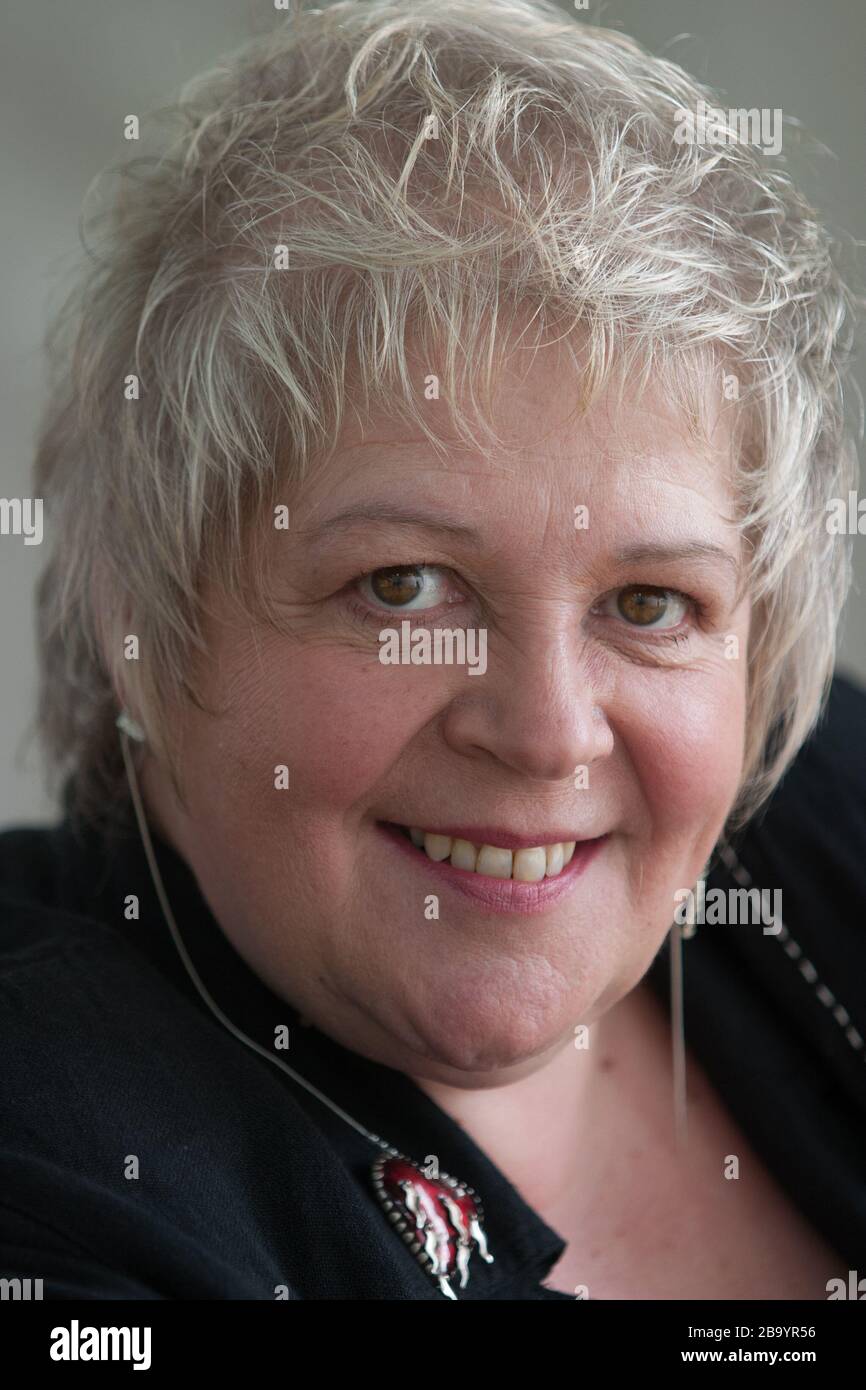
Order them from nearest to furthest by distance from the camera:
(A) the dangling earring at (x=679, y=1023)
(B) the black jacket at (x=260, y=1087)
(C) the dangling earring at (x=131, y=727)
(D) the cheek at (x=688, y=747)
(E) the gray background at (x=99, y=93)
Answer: (B) the black jacket at (x=260, y=1087) → (D) the cheek at (x=688, y=747) → (C) the dangling earring at (x=131, y=727) → (A) the dangling earring at (x=679, y=1023) → (E) the gray background at (x=99, y=93)

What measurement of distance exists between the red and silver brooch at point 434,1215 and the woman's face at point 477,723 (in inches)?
4.2

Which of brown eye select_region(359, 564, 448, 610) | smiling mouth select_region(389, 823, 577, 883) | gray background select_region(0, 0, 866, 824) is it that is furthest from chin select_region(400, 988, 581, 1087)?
gray background select_region(0, 0, 866, 824)

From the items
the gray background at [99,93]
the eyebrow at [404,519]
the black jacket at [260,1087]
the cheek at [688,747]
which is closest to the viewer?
the black jacket at [260,1087]

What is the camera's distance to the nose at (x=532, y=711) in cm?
115

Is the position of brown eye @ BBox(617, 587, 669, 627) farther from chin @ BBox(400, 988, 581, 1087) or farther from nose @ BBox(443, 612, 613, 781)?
chin @ BBox(400, 988, 581, 1087)

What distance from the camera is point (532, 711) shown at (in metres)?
1.15

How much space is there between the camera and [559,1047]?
4.54ft

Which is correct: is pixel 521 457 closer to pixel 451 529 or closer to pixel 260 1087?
pixel 451 529

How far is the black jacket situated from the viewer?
1033mm

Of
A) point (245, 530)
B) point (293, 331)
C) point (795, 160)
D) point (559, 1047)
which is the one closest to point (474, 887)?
point (559, 1047)

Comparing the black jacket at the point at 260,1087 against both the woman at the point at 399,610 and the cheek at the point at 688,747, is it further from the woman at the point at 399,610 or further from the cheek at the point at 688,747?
the cheek at the point at 688,747

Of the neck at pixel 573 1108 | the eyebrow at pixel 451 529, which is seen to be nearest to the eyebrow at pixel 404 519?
the eyebrow at pixel 451 529

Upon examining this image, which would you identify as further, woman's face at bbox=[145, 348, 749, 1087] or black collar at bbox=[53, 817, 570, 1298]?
black collar at bbox=[53, 817, 570, 1298]

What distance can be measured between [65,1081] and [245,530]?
51 centimetres
